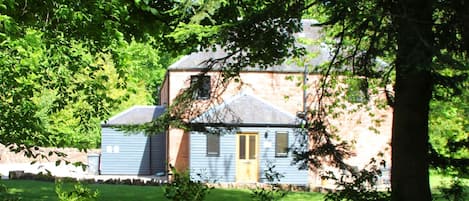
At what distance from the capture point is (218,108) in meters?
8.55

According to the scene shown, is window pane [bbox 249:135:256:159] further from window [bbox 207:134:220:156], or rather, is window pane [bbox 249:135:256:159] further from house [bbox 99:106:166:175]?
house [bbox 99:106:166:175]

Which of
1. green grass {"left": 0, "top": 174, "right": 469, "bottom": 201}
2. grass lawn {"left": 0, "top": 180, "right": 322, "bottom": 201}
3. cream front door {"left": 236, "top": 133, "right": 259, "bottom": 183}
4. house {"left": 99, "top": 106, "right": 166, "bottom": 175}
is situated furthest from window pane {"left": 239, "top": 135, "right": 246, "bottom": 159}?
grass lawn {"left": 0, "top": 180, "right": 322, "bottom": 201}

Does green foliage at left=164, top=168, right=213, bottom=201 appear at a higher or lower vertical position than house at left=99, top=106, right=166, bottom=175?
higher

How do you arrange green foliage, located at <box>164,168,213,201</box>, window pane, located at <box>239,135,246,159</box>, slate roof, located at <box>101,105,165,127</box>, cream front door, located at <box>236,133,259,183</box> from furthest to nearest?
slate roof, located at <box>101,105,165,127</box>
window pane, located at <box>239,135,246,159</box>
cream front door, located at <box>236,133,259,183</box>
green foliage, located at <box>164,168,213,201</box>

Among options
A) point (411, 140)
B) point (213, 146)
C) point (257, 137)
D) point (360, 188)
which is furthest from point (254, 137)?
point (411, 140)

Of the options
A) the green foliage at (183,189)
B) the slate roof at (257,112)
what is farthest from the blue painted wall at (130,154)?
the green foliage at (183,189)

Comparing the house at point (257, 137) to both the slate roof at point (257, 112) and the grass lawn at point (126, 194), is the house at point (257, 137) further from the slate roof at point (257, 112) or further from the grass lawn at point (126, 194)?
the grass lawn at point (126, 194)

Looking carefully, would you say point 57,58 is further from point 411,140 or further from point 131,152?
point 131,152

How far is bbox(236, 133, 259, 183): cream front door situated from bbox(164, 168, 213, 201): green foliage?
22190 mm

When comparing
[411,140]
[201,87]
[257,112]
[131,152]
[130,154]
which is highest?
[257,112]

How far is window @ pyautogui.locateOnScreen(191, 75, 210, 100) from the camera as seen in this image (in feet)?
24.6

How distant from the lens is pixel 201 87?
7.55 metres

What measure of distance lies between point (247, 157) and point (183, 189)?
74.2 feet

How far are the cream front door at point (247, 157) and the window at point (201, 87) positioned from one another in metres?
20.6
